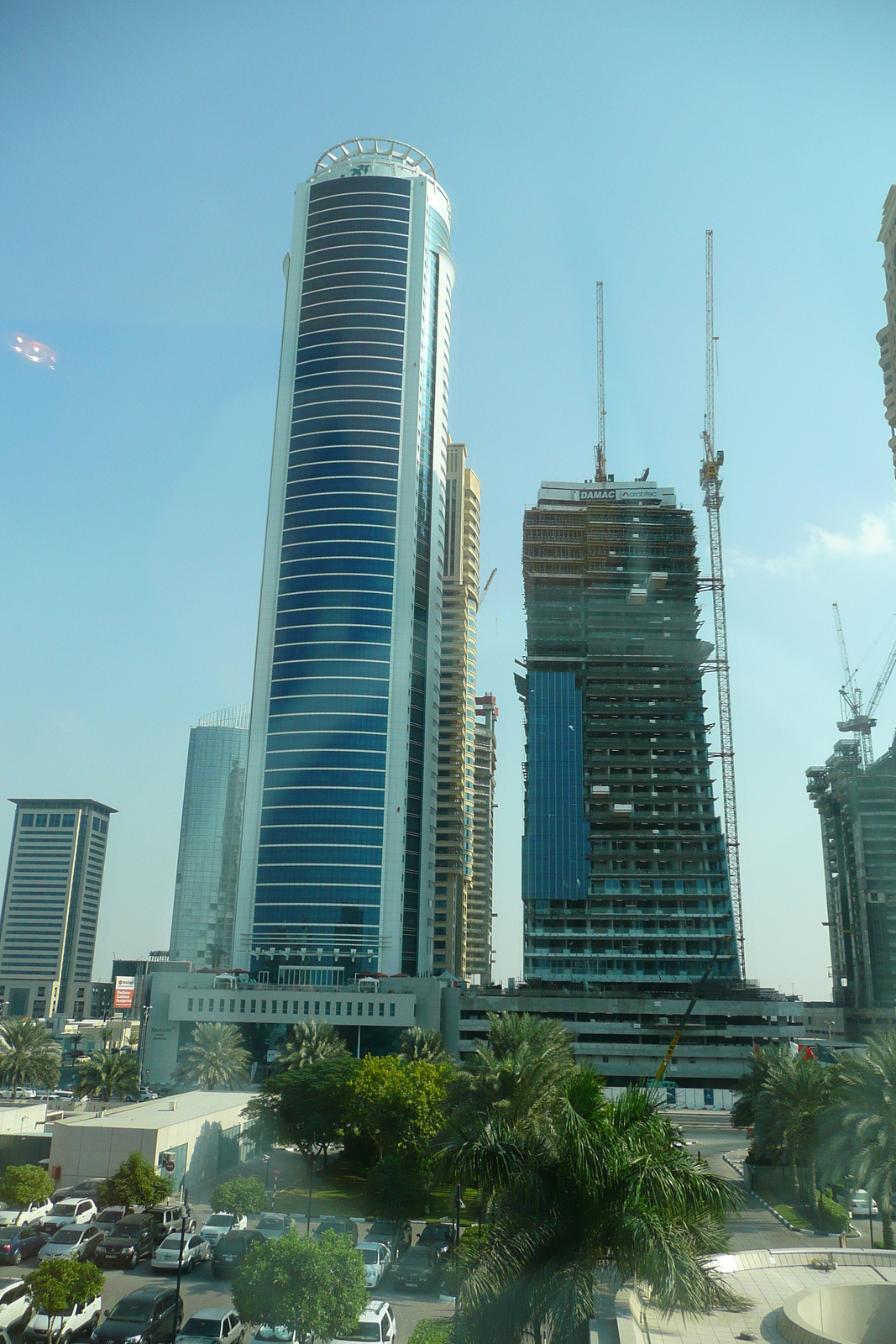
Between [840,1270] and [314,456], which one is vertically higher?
[314,456]

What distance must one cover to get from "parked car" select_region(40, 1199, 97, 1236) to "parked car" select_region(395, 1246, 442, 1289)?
1639cm

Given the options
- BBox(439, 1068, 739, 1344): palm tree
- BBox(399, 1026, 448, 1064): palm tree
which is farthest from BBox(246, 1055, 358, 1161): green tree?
BBox(439, 1068, 739, 1344): palm tree

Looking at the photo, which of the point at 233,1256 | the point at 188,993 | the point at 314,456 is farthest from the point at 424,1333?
the point at 314,456

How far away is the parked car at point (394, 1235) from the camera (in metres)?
50.2

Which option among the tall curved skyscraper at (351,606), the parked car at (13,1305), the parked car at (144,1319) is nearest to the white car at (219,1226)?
the parked car at (144,1319)

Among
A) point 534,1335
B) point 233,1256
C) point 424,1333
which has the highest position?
point 534,1335

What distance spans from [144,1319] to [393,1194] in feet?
55.1

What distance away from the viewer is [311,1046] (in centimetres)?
8912

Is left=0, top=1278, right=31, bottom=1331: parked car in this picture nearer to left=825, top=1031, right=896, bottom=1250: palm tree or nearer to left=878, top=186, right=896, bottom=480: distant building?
left=825, top=1031, right=896, bottom=1250: palm tree

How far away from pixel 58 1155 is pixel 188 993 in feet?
306

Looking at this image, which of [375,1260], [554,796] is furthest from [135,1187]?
[554,796]

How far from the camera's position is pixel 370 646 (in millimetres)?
177000

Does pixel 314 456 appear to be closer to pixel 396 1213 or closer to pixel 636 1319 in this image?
pixel 396 1213

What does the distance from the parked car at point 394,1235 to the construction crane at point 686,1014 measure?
272ft
